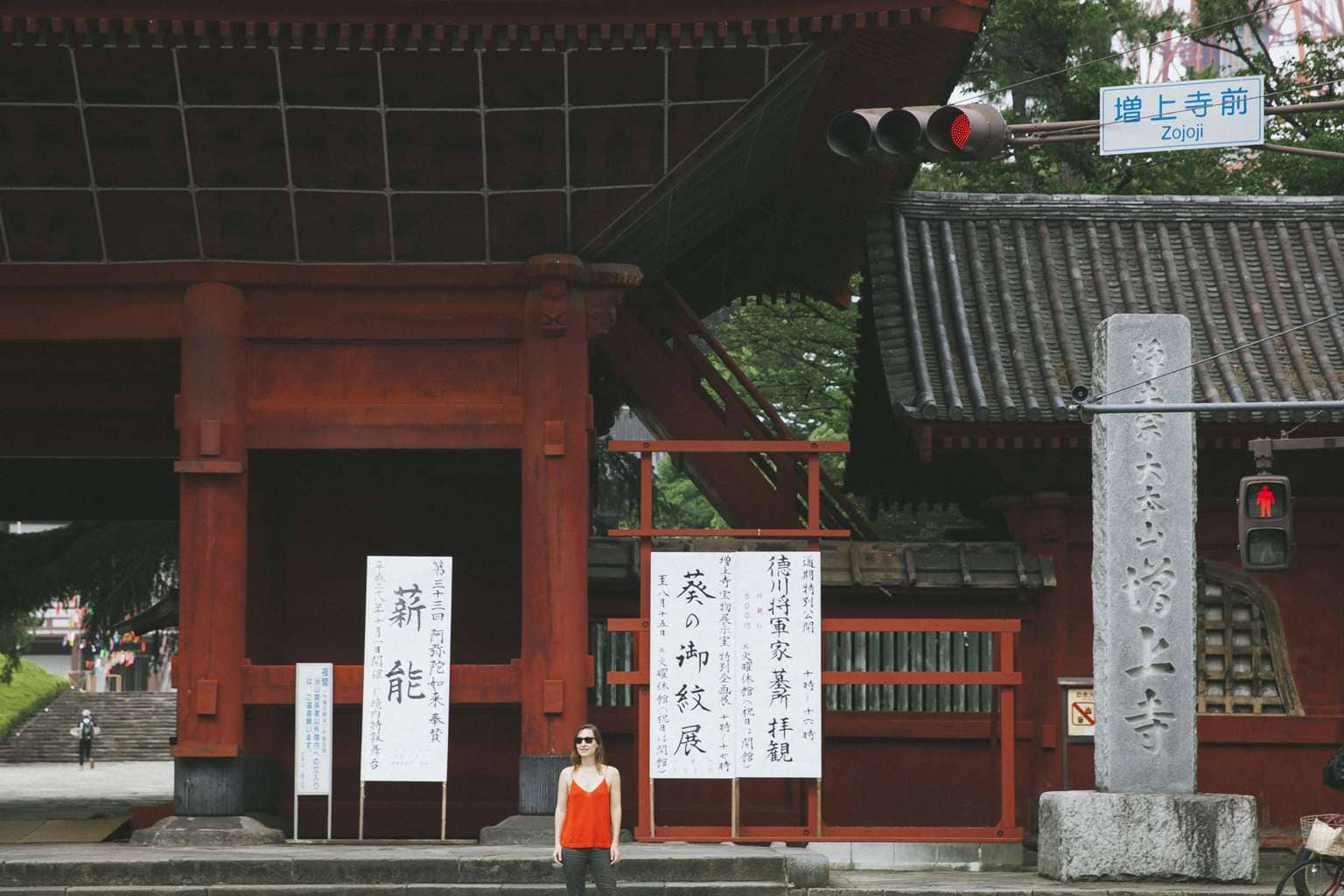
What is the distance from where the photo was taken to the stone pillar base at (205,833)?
1538 centimetres

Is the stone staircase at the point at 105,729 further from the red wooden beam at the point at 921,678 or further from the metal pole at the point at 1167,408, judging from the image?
the metal pole at the point at 1167,408

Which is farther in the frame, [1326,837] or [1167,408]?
[1167,408]

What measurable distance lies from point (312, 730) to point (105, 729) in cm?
4333

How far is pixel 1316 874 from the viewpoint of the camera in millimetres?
13125

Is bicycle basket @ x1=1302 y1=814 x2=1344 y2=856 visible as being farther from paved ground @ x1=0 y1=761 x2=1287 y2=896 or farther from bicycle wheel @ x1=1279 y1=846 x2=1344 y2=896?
paved ground @ x1=0 y1=761 x2=1287 y2=896

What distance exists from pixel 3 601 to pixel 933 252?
14.9 m

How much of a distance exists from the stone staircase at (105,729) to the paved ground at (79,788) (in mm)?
2097

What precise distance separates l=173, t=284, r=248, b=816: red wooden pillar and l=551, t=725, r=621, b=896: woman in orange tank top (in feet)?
15.4

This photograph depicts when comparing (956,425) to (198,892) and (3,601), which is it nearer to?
(198,892)

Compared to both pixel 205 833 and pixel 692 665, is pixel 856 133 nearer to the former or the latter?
pixel 692 665

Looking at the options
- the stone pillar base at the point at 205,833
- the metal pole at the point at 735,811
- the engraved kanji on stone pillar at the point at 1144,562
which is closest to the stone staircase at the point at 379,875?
the metal pole at the point at 735,811

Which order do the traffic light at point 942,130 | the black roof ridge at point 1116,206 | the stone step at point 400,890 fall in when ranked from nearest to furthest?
1. the traffic light at point 942,130
2. the stone step at point 400,890
3. the black roof ridge at point 1116,206

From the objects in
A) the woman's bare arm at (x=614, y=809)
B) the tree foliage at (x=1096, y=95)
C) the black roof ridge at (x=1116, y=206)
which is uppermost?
the tree foliage at (x=1096, y=95)

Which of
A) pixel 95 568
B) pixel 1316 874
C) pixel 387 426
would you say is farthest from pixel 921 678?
pixel 95 568
